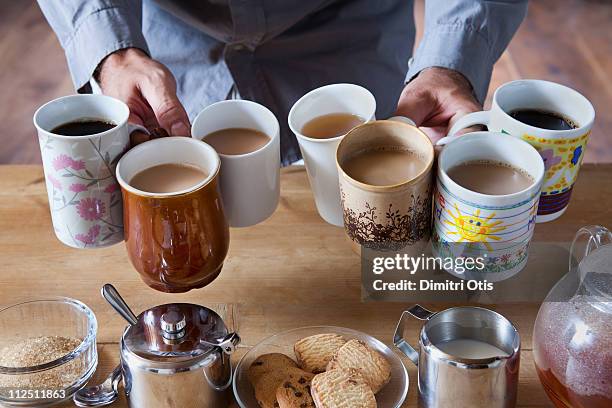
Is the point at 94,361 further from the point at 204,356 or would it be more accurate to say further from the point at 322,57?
the point at 322,57

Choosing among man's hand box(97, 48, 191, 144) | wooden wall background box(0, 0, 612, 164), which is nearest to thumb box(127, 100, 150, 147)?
man's hand box(97, 48, 191, 144)

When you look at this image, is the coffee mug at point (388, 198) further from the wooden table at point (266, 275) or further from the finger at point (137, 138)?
the finger at point (137, 138)

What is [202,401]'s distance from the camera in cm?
88

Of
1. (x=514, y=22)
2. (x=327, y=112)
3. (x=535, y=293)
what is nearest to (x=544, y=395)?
(x=535, y=293)

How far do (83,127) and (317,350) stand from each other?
1.31ft

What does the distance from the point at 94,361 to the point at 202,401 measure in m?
0.15

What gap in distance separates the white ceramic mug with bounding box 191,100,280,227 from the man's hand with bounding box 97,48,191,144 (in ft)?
0.14

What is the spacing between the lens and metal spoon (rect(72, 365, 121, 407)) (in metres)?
0.91

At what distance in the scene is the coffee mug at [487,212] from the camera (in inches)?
35.5

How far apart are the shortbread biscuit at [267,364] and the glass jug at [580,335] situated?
266mm

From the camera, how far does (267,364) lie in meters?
0.92

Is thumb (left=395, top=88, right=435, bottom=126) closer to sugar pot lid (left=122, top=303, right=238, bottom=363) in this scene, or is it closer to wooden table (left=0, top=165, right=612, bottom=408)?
wooden table (left=0, top=165, right=612, bottom=408)

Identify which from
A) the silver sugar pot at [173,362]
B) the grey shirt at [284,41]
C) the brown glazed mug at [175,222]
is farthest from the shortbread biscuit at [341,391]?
the grey shirt at [284,41]

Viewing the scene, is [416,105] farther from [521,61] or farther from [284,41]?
[521,61]
